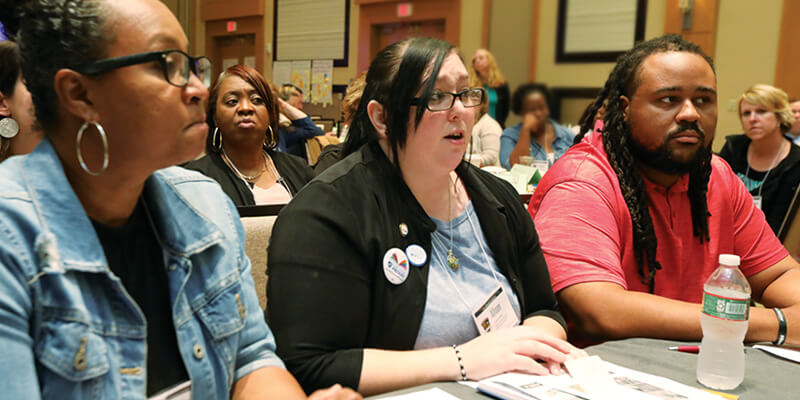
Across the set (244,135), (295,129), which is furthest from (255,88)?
(295,129)

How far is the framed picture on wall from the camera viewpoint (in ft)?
2.74

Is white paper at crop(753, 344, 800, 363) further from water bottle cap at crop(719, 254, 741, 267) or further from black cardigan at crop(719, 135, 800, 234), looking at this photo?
black cardigan at crop(719, 135, 800, 234)

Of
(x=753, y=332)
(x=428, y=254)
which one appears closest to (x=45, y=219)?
(x=428, y=254)

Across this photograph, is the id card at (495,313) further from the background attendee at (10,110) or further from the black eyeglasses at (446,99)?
the background attendee at (10,110)

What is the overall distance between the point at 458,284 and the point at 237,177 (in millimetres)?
1795

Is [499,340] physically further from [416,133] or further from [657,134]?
[657,134]

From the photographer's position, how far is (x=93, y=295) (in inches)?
32.1

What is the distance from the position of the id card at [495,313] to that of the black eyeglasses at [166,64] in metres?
0.76

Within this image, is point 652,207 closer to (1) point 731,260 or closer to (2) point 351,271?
(1) point 731,260

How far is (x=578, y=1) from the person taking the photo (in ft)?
2.92

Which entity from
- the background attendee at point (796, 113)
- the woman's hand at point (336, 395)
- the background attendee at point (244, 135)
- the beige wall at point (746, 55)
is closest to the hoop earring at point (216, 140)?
the background attendee at point (244, 135)

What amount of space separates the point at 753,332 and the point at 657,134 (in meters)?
0.61

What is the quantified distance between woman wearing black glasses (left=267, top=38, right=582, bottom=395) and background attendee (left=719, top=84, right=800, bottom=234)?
354cm

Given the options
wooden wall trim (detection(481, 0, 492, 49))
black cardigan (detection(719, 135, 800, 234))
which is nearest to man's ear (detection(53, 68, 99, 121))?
wooden wall trim (detection(481, 0, 492, 49))
